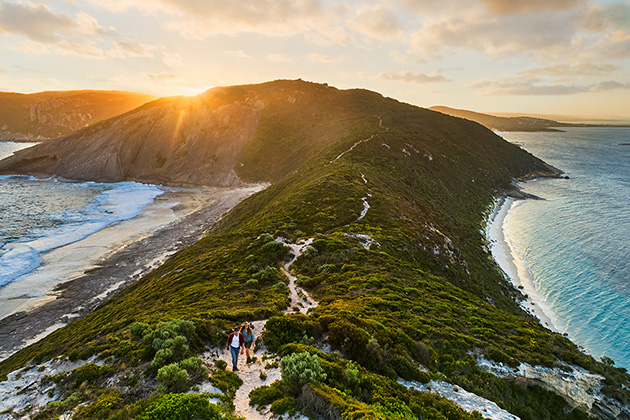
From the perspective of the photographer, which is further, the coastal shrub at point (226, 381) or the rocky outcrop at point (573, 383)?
the rocky outcrop at point (573, 383)

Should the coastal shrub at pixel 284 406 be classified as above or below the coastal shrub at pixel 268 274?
above

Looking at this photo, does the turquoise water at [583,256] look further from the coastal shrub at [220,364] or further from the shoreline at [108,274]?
the shoreline at [108,274]

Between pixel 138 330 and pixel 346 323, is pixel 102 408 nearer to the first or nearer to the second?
pixel 138 330

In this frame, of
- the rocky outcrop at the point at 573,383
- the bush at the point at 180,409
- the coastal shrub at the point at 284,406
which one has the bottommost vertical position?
the rocky outcrop at the point at 573,383

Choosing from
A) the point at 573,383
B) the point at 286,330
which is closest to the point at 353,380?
the point at 286,330

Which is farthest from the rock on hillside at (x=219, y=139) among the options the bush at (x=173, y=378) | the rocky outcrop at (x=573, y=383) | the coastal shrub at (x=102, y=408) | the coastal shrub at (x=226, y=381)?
the coastal shrub at (x=102, y=408)
